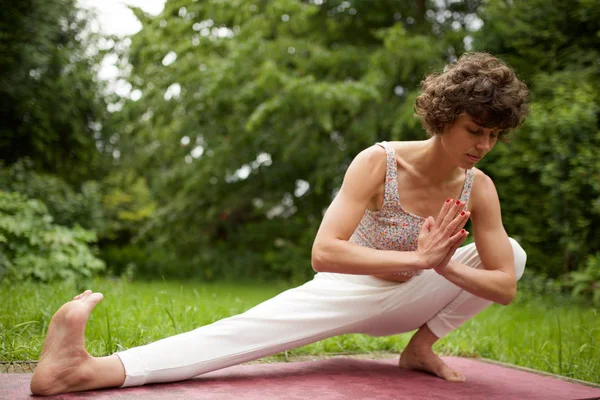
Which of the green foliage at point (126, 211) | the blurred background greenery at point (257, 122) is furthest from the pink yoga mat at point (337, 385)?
the green foliage at point (126, 211)

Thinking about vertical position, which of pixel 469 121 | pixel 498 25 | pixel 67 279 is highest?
pixel 498 25

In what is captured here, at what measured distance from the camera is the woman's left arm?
2188mm

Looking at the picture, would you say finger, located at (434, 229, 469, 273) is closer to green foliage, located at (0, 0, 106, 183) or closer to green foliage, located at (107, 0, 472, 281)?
green foliage, located at (107, 0, 472, 281)

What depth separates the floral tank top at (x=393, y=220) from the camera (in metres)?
2.35

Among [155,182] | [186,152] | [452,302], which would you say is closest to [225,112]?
[186,152]

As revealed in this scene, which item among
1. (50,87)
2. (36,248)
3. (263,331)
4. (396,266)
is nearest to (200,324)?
(263,331)

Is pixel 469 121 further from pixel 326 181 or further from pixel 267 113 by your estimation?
pixel 326 181

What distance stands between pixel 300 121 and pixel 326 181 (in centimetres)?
102

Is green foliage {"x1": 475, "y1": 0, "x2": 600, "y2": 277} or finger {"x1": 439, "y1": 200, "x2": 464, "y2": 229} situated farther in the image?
green foliage {"x1": 475, "y1": 0, "x2": 600, "y2": 277}

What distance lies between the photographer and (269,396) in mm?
2033

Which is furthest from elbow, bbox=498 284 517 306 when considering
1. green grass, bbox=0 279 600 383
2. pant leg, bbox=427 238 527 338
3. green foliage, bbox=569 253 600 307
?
green foliage, bbox=569 253 600 307

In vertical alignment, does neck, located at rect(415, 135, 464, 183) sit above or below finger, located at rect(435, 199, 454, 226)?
above

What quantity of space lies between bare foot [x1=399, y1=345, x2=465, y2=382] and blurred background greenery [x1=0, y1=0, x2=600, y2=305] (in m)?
3.08

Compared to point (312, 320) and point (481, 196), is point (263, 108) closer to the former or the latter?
point (481, 196)
